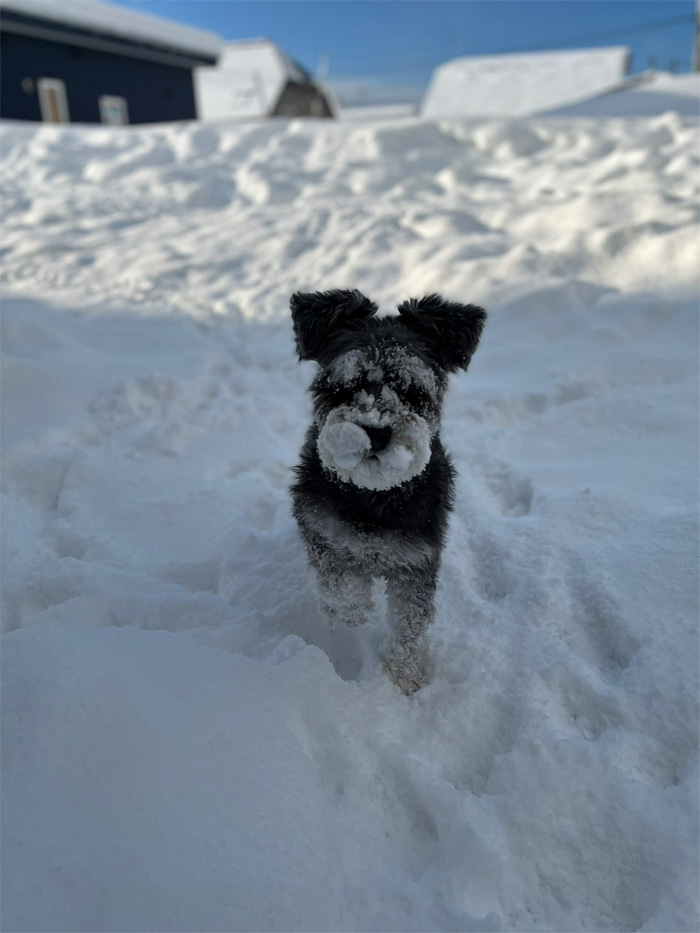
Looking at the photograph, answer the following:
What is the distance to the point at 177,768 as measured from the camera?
221cm

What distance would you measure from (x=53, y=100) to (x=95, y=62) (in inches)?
111

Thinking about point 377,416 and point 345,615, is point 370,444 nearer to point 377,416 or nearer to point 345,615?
point 377,416

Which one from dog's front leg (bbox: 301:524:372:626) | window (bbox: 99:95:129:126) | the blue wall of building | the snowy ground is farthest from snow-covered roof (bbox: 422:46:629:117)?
dog's front leg (bbox: 301:524:372:626)

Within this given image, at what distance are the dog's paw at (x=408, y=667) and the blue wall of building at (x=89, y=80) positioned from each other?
29.5 m

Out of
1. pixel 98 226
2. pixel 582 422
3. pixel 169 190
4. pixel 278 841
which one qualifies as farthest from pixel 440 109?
pixel 278 841

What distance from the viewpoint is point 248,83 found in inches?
1335

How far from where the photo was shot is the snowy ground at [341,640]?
203 centimetres

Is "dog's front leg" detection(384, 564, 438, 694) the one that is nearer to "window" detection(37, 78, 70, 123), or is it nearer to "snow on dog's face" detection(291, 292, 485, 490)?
"snow on dog's face" detection(291, 292, 485, 490)

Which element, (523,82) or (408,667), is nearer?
(408,667)

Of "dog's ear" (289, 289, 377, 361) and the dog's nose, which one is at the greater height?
"dog's ear" (289, 289, 377, 361)

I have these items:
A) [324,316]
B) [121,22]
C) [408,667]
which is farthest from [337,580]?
[121,22]

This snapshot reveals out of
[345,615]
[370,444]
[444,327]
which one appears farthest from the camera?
[345,615]

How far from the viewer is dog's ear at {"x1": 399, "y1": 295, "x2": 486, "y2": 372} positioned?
8.92ft

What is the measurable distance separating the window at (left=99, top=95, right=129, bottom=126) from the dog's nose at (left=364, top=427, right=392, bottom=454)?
31.4m
